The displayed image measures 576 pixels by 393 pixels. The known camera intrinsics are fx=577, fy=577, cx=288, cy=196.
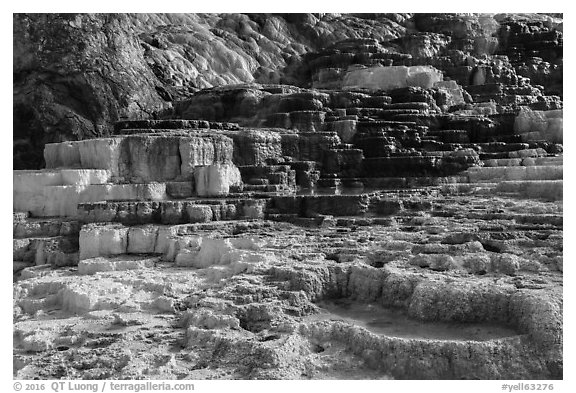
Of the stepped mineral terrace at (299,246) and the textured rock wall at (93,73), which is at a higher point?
the textured rock wall at (93,73)

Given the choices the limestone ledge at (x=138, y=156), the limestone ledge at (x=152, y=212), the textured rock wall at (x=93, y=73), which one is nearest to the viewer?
the limestone ledge at (x=152, y=212)

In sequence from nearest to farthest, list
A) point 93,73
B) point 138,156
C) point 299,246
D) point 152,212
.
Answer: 1. point 299,246
2. point 152,212
3. point 138,156
4. point 93,73

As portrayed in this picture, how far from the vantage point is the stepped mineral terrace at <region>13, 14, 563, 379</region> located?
24.4ft

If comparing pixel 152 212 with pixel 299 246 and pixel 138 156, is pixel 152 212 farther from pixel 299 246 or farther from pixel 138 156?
pixel 299 246

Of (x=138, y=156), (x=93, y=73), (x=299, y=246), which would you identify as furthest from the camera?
(x=93, y=73)

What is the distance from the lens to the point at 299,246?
A: 35.2 feet

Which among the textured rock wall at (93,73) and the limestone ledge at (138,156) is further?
the textured rock wall at (93,73)

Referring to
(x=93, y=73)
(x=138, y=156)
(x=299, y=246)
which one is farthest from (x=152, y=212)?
(x=93, y=73)

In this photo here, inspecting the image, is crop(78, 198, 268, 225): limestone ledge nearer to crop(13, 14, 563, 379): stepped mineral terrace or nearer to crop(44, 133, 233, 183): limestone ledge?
crop(13, 14, 563, 379): stepped mineral terrace

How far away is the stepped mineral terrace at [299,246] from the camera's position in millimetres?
7434

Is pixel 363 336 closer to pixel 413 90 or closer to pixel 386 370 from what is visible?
pixel 386 370

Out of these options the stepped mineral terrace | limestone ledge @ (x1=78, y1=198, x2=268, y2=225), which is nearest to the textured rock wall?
the stepped mineral terrace

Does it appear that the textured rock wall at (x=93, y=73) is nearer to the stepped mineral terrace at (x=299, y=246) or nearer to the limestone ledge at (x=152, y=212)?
the stepped mineral terrace at (x=299, y=246)

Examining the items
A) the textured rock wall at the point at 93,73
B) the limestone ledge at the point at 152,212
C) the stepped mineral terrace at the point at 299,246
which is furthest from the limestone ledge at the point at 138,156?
the textured rock wall at the point at 93,73
